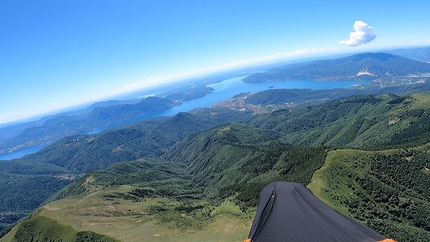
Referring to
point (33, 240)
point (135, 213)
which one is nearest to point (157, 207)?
point (135, 213)

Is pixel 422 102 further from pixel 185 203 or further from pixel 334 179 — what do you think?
pixel 185 203

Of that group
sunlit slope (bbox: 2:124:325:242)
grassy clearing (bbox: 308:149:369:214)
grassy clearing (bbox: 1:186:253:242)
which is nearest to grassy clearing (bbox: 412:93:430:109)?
sunlit slope (bbox: 2:124:325:242)

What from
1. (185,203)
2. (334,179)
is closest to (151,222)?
(185,203)

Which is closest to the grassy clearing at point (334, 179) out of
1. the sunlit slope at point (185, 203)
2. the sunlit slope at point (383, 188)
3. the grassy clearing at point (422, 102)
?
the sunlit slope at point (383, 188)

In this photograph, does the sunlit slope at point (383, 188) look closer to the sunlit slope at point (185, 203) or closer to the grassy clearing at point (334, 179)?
the grassy clearing at point (334, 179)

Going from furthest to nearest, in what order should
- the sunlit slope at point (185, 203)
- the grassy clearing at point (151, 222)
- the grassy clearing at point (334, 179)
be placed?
the grassy clearing at point (334, 179), the sunlit slope at point (185, 203), the grassy clearing at point (151, 222)

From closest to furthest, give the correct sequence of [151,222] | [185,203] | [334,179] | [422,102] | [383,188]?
1. [151,222]
2. [334,179]
3. [383,188]
4. [185,203]
5. [422,102]

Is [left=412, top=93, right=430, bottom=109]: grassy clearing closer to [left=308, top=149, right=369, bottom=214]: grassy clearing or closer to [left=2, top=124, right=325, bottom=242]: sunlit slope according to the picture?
[left=2, top=124, right=325, bottom=242]: sunlit slope

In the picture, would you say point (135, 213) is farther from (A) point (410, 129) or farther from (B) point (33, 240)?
(A) point (410, 129)
